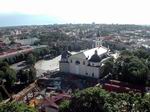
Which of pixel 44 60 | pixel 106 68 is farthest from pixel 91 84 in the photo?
pixel 44 60

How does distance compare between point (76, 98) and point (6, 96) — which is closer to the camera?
point (76, 98)

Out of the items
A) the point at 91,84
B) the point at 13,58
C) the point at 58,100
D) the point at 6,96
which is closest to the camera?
the point at 58,100

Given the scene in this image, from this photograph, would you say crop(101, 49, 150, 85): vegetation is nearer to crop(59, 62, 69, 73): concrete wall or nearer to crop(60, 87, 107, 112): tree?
crop(59, 62, 69, 73): concrete wall

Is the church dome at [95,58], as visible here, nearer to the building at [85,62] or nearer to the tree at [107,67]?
the building at [85,62]

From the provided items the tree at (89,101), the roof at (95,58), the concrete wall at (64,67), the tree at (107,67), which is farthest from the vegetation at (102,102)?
the concrete wall at (64,67)

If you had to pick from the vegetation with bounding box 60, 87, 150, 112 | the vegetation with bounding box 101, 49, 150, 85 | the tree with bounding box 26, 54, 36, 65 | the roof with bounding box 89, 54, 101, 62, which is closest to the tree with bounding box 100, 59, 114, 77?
the vegetation with bounding box 101, 49, 150, 85

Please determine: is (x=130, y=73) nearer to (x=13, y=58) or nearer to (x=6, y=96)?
(x=6, y=96)

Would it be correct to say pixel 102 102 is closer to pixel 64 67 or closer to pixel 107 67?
pixel 107 67

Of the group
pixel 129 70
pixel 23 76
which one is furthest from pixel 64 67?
pixel 129 70
